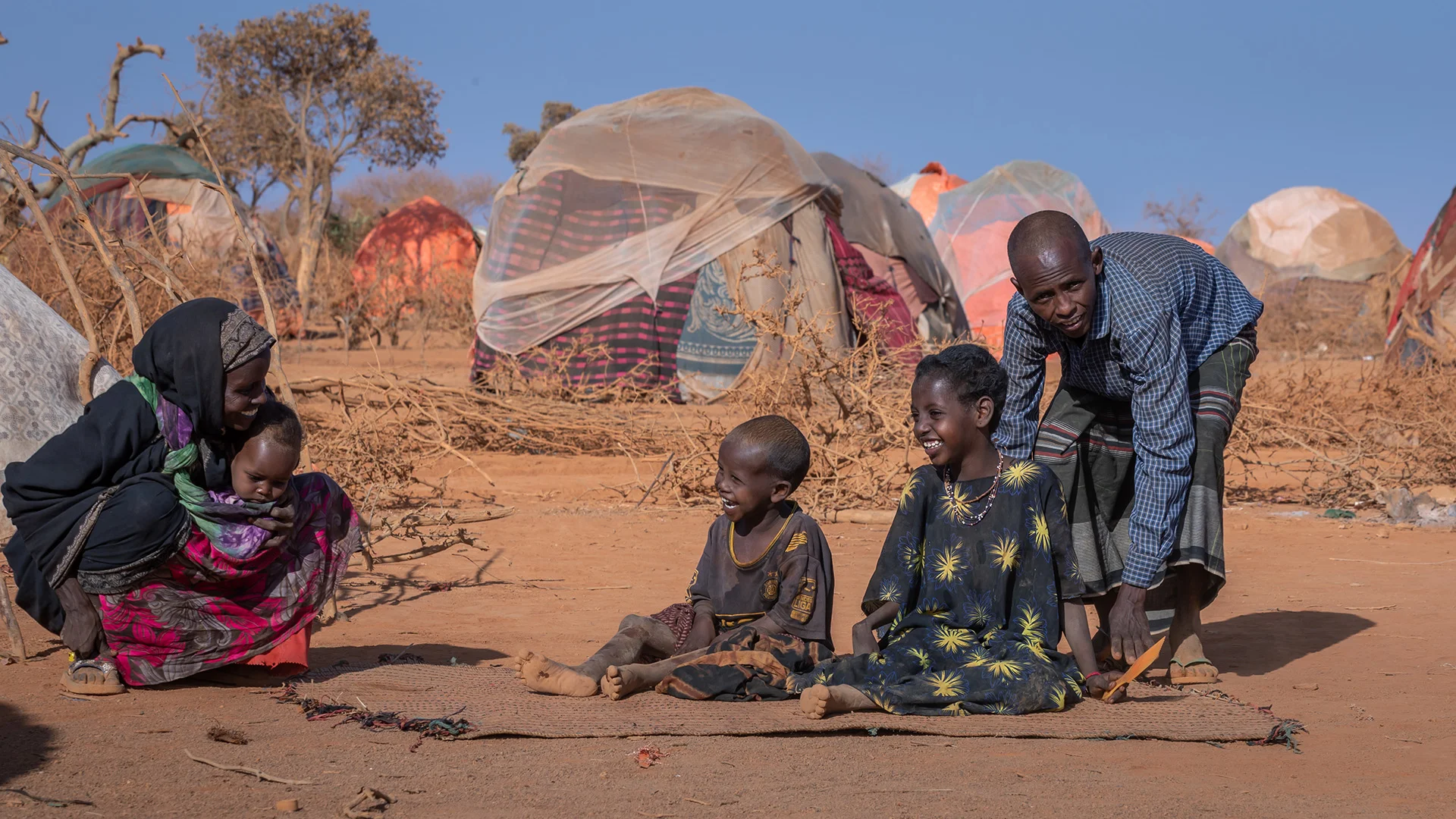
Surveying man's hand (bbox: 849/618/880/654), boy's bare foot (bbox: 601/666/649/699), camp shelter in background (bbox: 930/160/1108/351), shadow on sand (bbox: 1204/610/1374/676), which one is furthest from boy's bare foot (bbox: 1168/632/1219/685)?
camp shelter in background (bbox: 930/160/1108/351)

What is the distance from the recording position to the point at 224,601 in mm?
3094

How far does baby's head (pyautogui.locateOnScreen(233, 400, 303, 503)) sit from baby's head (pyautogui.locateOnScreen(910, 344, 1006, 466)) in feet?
5.08

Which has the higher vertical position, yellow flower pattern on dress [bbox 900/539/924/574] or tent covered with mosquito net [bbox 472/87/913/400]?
tent covered with mosquito net [bbox 472/87/913/400]

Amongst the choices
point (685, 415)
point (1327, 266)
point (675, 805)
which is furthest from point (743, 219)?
point (1327, 266)

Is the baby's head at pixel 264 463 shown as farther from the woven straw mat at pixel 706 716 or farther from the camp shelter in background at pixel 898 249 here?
the camp shelter in background at pixel 898 249

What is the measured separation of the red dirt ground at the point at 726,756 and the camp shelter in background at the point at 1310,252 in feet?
59.2

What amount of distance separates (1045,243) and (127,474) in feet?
7.42

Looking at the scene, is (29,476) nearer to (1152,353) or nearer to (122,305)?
(1152,353)

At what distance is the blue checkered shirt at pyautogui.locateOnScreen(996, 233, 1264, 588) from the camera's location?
3115 millimetres

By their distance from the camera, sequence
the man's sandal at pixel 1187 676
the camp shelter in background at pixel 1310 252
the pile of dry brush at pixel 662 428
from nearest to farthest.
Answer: the man's sandal at pixel 1187 676 → the pile of dry brush at pixel 662 428 → the camp shelter in background at pixel 1310 252

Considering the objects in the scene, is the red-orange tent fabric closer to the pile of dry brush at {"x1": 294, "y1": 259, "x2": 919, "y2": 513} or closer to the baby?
the pile of dry brush at {"x1": 294, "y1": 259, "x2": 919, "y2": 513}

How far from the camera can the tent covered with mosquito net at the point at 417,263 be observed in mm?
16562

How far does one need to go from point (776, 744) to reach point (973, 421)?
3.06ft

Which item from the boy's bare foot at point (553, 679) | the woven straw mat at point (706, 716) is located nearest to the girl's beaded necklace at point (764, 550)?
the woven straw mat at point (706, 716)
